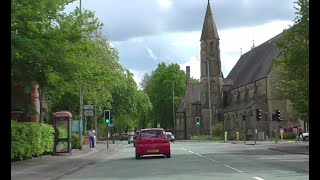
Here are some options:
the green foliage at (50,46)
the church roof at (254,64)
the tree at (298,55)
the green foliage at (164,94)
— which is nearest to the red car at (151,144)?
the green foliage at (50,46)

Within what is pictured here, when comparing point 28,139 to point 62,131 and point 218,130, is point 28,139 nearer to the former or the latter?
point 62,131

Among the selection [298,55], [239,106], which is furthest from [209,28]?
[298,55]

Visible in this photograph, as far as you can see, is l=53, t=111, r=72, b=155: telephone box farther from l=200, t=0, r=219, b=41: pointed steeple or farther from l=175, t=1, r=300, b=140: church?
l=200, t=0, r=219, b=41: pointed steeple

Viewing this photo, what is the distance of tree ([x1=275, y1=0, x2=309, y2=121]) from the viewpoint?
34.1 meters

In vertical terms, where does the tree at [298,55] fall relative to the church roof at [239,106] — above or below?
above

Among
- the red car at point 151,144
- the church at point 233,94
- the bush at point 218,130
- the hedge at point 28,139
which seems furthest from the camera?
the bush at point 218,130

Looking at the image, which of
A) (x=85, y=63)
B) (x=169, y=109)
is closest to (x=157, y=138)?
(x=85, y=63)

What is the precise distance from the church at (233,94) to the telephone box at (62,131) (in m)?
48.5

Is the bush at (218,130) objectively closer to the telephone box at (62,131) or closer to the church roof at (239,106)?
the church roof at (239,106)

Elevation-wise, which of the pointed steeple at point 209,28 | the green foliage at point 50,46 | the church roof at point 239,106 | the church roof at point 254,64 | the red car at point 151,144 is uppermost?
the pointed steeple at point 209,28

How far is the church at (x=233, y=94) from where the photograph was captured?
84438 millimetres

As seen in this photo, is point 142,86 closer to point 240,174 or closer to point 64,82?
point 64,82

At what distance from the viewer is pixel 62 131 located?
34125 mm

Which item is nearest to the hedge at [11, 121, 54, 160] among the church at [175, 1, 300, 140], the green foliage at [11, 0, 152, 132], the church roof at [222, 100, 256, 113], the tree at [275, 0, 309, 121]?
the green foliage at [11, 0, 152, 132]
